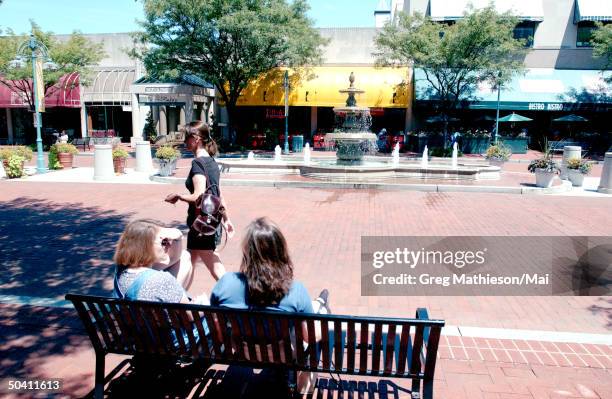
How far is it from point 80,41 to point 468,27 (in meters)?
21.9

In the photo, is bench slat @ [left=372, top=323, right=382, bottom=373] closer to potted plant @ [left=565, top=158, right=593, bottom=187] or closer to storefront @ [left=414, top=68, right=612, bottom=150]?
potted plant @ [left=565, top=158, right=593, bottom=187]

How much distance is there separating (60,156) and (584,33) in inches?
1161

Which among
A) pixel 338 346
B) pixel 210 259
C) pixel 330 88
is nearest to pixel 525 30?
pixel 330 88

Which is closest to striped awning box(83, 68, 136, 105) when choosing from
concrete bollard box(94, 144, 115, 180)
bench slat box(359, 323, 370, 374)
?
concrete bollard box(94, 144, 115, 180)

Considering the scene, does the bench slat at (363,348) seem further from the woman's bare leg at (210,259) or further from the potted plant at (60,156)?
the potted plant at (60,156)

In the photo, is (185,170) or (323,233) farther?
(185,170)

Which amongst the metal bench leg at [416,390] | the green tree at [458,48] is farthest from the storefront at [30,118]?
the metal bench leg at [416,390]

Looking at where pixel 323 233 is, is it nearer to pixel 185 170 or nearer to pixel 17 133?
pixel 185 170

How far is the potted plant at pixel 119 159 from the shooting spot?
16750mm

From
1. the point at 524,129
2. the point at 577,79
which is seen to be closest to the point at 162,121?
the point at 524,129

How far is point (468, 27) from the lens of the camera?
24172 mm

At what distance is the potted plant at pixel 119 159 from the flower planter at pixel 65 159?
302cm

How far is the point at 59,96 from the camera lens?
32.2 meters

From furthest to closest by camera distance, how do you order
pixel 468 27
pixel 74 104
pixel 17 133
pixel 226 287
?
1. pixel 17 133
2. pixel 74 104
3. pixel 468 27
4. pixel 226 287
